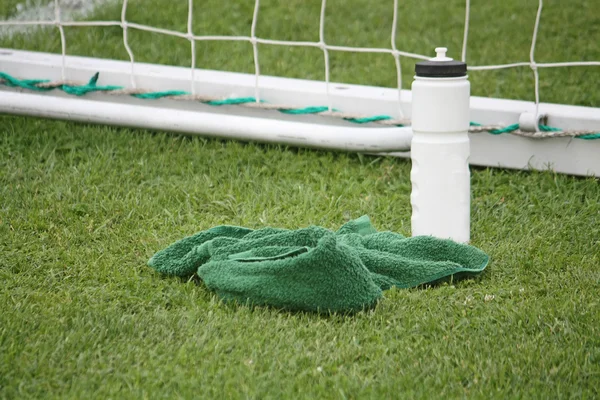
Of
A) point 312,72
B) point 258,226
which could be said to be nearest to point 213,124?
point 258,226

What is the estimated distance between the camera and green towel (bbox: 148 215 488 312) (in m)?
1.70

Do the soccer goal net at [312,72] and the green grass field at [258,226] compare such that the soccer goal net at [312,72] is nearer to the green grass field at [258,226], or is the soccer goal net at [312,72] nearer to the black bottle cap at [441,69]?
the green grass field at [258,226]

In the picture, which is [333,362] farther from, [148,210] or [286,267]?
[148,210]

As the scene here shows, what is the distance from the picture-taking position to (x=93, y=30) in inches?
143

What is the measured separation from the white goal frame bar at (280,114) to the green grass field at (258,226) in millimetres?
85

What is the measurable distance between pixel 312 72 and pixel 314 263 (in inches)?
66.9

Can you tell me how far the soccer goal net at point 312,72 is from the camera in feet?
8.19

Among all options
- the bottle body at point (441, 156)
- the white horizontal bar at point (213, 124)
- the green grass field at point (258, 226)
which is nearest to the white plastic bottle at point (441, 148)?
the bottle body at point (441, 156)

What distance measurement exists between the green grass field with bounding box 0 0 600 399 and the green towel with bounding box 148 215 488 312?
1.6 inches

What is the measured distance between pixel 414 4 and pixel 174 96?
5.50ft

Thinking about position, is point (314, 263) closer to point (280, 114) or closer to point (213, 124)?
point (213, 124)

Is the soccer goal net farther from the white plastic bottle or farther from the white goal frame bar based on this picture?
the white plastic bottle

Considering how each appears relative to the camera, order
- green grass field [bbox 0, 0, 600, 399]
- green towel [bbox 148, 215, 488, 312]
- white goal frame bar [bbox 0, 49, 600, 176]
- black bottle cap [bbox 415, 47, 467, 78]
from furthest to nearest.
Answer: white goal frame bar [bbox 0, 49, 600, 176] < black bottle cap [bbox 415, 47, 467, 78] < green towel [bbox 148, 215, 488, 312] < green grass field [bbox 0, 0, 600, 399]

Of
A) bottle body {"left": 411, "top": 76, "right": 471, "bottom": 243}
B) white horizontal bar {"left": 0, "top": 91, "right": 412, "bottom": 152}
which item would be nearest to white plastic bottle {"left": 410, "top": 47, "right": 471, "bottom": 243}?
bottle body {"left": 411, "top": 76, "right": 471, "bottom": 243}
